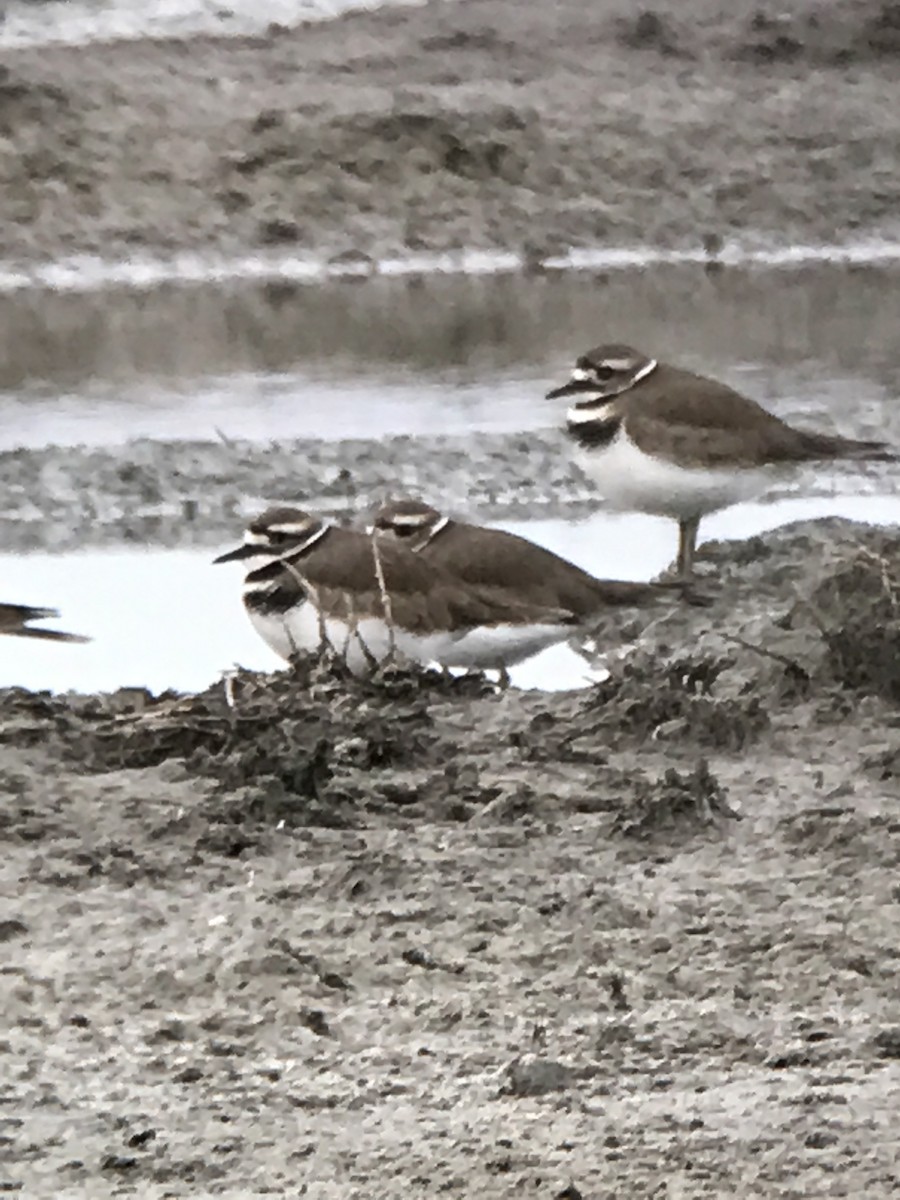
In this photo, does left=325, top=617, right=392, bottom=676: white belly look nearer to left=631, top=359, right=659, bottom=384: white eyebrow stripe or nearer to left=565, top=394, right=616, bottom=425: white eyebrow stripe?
left=565, top=394, right=616, bottom=425: white eyebrow stripe

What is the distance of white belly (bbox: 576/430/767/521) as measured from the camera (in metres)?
4.66

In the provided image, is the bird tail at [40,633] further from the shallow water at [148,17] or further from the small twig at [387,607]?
the shallow water at [148,17]

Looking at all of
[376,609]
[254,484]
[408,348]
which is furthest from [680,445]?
[408,348]

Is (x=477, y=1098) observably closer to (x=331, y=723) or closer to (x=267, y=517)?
(x=331, y=723)

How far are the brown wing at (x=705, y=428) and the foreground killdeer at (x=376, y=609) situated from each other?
100cm

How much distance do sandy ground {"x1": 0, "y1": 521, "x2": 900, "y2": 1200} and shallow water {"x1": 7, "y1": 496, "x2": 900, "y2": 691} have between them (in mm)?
547

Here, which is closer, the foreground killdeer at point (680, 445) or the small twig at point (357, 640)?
the small twig at point (357, 640)

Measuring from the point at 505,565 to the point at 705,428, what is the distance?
1.06 m

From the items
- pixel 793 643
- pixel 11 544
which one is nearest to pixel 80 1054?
pixel 793 643

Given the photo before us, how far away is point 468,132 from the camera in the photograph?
10500 millimetres

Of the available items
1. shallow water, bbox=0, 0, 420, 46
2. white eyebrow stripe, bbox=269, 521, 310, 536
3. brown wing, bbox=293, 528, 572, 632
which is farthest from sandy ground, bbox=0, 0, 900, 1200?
shallow water, bbox=0, 0, 420, 46

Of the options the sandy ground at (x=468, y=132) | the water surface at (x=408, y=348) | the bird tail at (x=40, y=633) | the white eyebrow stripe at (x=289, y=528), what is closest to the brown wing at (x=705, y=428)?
the white eyebrow stripe at (x=289, y=528)

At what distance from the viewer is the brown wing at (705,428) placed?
4664 millimetres

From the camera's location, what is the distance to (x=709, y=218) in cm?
1043
